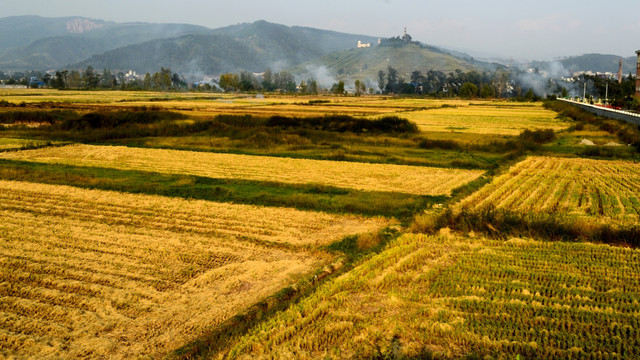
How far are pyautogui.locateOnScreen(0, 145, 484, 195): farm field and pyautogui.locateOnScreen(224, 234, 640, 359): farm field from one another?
24.1 feet

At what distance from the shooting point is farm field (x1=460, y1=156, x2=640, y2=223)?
14750 mm

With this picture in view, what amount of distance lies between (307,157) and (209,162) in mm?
5135

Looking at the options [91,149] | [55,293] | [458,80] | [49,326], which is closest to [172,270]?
[55,293]

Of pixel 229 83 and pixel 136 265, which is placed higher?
pixel 229 83

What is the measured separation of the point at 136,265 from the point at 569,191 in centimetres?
1411

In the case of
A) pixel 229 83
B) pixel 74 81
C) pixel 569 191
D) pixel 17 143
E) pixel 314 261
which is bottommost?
pixel 314 261

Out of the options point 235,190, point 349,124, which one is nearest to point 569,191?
point 235,190

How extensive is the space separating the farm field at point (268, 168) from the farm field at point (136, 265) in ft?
16.2

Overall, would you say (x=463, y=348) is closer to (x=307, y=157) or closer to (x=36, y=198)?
(x=36, y=198)

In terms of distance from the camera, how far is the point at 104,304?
8445mm

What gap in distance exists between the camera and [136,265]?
1041 cm

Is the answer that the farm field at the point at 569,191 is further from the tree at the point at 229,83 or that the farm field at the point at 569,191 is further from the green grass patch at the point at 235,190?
the tree at the point at 229,83

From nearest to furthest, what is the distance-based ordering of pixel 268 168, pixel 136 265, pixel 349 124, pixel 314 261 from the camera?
pixel 136 265, pixel 314 261, pixel 268 168, pixel 349 124

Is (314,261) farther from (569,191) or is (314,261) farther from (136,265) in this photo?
(569,191)
